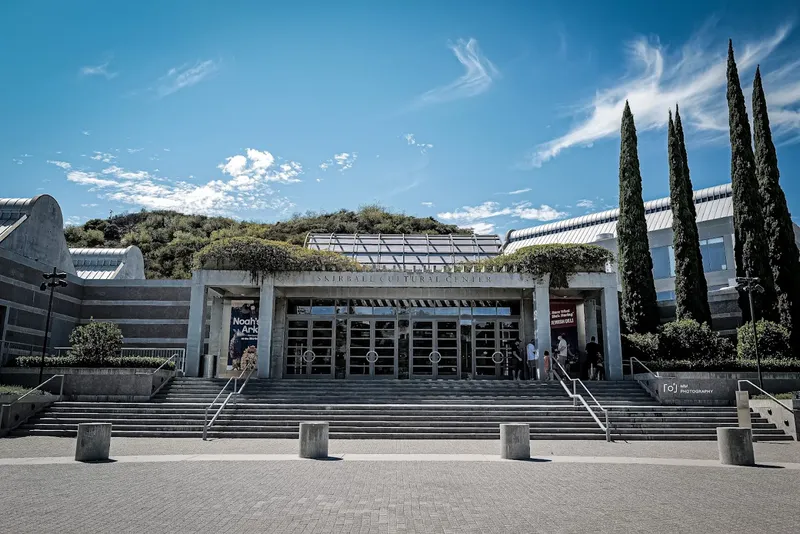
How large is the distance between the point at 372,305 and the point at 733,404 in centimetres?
1335


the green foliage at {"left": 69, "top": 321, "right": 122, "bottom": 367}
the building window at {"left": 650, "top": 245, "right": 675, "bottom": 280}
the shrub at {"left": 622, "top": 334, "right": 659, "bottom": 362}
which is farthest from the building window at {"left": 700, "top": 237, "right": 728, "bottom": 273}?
the green foliage at {"left": 69, "top": 321, "right": 122, "bottom": 367}

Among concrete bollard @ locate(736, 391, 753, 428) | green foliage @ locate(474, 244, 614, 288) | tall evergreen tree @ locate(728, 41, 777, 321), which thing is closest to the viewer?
concrete bollard @ locate(736, 391, 753, 428)

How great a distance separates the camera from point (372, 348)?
25.1m

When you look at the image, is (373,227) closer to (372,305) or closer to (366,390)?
(372,305)

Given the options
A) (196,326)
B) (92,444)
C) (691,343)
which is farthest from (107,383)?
(691,343)

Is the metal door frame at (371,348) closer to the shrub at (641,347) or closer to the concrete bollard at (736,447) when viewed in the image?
the shrub at (641,347)

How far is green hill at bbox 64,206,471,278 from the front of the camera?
200ft

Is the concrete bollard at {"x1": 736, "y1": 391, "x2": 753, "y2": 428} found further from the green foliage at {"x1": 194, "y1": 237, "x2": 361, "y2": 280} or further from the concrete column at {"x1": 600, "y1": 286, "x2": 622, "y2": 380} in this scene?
the green foliage at {"x1": 194, "y1": 237, "x2": 361, "y2": 280}

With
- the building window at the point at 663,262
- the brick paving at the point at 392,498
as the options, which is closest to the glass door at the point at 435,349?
the brick paving at the point at 392,498

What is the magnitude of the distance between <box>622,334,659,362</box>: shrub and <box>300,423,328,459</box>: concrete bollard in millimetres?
15827

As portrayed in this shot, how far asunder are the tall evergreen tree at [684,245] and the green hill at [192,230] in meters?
33.9

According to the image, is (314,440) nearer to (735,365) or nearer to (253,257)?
(253,257)

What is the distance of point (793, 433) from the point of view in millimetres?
15516

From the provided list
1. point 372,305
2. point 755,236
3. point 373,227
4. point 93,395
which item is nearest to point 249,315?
point 372,305
